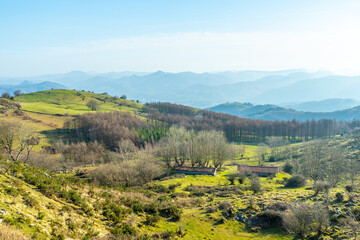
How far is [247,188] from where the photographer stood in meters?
40.7

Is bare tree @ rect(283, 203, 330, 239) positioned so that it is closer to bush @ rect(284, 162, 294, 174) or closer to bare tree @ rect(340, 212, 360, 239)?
bare tree @ rect(340, 212, 360, 239)

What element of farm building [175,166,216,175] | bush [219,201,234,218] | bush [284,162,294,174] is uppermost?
bush [219,201,234,218]

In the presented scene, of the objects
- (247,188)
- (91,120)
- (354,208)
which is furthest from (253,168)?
(91,120)

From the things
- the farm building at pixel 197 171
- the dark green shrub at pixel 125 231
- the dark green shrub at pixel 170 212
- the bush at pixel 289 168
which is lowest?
the bush at pixel 289 168

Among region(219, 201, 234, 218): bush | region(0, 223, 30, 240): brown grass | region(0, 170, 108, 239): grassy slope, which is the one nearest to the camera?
region(0, 223, 30, 240): brown grass

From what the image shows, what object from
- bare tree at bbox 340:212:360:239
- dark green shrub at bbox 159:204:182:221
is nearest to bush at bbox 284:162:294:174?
bare tree at bbox 340:212:360:239

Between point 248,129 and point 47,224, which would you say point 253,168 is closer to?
point 47,224

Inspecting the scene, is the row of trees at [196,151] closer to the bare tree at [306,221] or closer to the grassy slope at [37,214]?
the bare tree at [306,221]

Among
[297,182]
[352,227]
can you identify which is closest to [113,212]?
[352,227]

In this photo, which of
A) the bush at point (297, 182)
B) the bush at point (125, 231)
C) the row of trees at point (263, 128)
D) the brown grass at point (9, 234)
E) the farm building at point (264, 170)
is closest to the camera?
the brown grass at point (9, 234)

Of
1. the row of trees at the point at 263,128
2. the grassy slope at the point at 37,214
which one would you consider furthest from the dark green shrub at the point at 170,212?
the row of trees at the point at 263,128

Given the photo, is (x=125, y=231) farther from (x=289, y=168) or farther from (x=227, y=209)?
(x=289, y=168)

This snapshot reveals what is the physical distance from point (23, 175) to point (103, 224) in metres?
10.1

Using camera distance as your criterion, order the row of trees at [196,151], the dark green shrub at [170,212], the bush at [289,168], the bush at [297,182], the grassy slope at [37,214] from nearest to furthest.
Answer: the grassy slope at [37,214], the dark green shrub at [170,212], the bush at [297,182], the row of trees at [196,151], the bush at [289,168]
